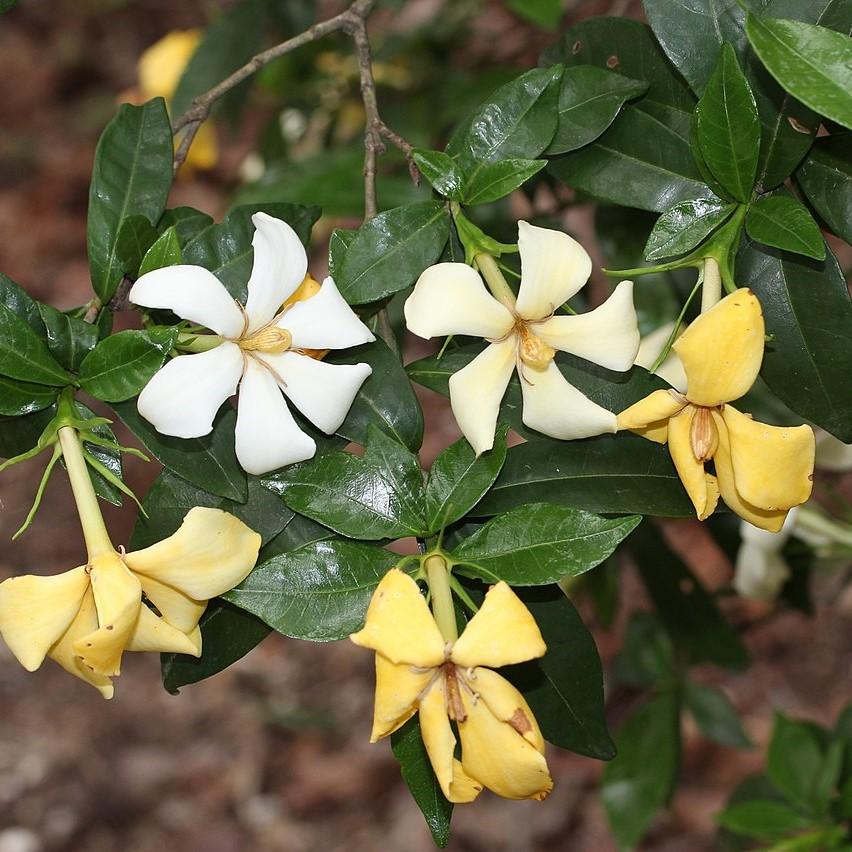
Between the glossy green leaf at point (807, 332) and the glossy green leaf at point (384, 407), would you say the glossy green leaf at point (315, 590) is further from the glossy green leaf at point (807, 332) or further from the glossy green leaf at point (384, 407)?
the glossy green leaf at point (807, 332)

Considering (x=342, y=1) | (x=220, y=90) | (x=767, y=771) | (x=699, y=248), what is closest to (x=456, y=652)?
(x=699, y=248)

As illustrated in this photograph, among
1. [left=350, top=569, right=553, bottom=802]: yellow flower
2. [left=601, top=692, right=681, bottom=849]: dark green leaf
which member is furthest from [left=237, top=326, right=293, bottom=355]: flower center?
[left=601, top=692, right=681, bottom=849]: dark green leaf

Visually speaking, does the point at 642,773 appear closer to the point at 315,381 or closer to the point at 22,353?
the point at 315,381

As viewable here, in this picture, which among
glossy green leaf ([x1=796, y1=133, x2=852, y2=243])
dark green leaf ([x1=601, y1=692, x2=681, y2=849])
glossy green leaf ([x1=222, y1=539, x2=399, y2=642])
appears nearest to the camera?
glossy green leaf ([x1=222, y1=539, x2=399, y2=642])

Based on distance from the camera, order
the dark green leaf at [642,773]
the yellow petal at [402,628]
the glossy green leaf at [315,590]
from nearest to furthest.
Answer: the yellow petal at [402,628] < the glossy green leaf at [315,590] < the dark green leaf at [642,773]

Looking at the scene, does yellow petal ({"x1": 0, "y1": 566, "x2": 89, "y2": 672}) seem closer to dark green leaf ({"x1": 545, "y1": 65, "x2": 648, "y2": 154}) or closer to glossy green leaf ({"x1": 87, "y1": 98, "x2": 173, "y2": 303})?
glossy green leaf ({"x1": 87, "y1": 98, "x2": 173, "y2": 303})

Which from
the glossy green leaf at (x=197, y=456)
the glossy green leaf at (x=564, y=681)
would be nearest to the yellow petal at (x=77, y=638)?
the glossy green leaf at (x=197, y=456)

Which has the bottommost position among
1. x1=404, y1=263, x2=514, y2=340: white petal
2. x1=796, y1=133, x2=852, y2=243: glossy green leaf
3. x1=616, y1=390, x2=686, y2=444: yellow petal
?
x1=616, y1=390, x2=686, y2=444: yellow petal
